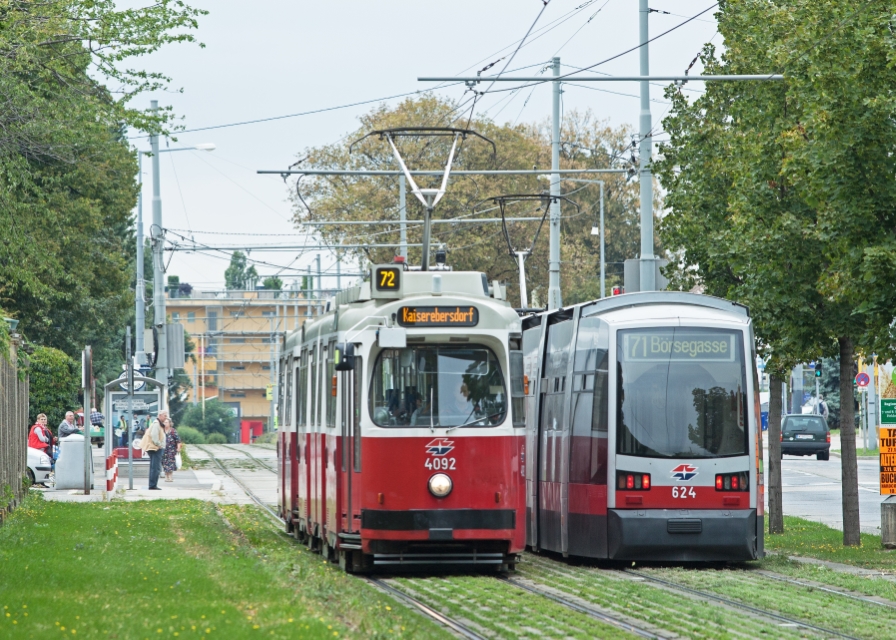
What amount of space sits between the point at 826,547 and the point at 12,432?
13.4m

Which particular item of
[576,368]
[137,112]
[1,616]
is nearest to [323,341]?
[576,368]

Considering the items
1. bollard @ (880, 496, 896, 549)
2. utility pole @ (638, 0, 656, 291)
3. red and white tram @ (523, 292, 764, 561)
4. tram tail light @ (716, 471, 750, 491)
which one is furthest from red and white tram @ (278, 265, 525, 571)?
utility pole @ (638, 0, 656, 291)

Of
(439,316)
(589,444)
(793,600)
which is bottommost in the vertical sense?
(793,600)

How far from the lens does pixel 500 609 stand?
39.4 ft

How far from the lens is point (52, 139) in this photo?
20844mm

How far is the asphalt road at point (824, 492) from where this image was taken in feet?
90.9

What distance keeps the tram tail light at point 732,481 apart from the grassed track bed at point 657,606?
1490 millimetres

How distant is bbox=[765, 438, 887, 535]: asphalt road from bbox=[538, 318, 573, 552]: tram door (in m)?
A: 8.15

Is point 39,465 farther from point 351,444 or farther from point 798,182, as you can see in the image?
point 798,182

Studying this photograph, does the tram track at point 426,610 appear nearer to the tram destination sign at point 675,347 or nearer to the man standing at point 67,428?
the tram destination sign at point 675,347

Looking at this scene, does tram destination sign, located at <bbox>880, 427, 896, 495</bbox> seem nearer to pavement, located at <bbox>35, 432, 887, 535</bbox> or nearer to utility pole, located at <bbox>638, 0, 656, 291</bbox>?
pavement, located at <bbox>35, 432, 887, 535</bbox>

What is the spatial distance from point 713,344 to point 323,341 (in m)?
4.21

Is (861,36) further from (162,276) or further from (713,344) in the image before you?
(162,276)

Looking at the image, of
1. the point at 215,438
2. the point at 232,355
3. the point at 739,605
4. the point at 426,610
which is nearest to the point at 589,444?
the point at 739,605
